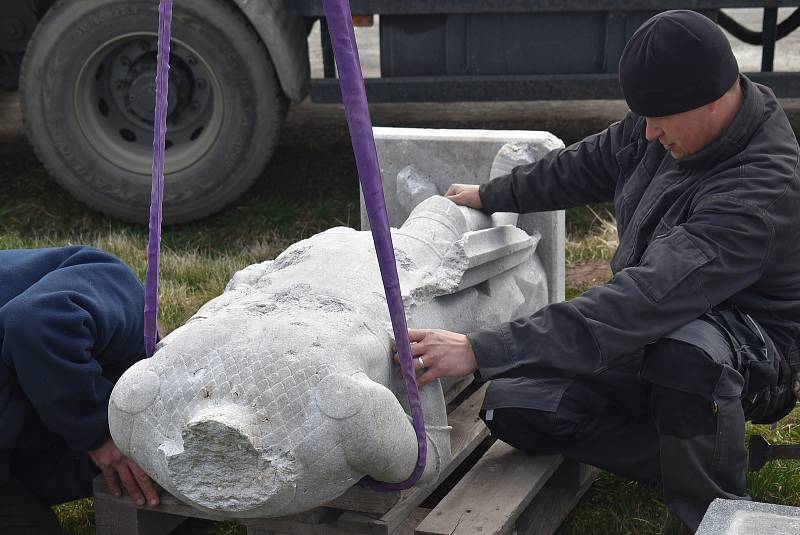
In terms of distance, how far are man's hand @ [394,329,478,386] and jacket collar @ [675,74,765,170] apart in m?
0.72

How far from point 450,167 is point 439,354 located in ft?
4.06

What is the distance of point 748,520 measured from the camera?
180 centimetres

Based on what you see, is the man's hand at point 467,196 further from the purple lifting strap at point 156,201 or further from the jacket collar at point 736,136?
the purple lifting strap at point 156,201

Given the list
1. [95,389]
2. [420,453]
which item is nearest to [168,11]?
[95,389]

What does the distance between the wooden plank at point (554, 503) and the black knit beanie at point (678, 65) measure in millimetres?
1007

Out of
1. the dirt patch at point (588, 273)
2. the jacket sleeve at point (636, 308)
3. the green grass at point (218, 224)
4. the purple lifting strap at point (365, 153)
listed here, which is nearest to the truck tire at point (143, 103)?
the green grass at point (218, 224)

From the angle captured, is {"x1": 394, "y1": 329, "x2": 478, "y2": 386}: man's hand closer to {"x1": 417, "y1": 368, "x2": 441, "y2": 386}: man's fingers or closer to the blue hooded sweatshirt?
{"x1": 417, "y1": 368, "x2": 441, "y2": 386}: man's fingers

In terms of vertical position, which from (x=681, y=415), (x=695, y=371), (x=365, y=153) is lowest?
(x=681, y=415)

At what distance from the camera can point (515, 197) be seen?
3160 mm

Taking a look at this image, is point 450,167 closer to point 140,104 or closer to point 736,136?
point 736,136

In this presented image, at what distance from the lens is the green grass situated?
462cm

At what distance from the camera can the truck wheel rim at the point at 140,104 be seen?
16.3 ft

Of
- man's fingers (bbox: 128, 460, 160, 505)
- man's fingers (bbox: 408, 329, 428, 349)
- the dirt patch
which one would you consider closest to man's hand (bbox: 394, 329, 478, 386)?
man's fingers (bbox: 408, 329, 428, 349)

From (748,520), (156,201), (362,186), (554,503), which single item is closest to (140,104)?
(156,201)
